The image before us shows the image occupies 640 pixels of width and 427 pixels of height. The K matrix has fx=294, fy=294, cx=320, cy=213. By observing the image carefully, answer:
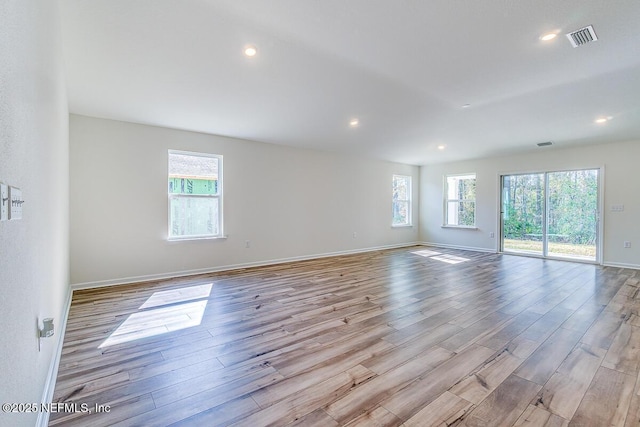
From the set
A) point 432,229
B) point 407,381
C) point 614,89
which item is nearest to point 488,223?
point 432,229

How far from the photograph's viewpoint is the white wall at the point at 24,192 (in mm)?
928

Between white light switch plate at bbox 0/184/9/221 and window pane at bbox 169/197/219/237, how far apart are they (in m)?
4.22

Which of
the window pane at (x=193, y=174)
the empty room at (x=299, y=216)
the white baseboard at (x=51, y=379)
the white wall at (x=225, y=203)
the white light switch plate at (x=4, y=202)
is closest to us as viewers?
the white light switch plate at (x=4, y=202)

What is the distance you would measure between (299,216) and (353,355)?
4.29m

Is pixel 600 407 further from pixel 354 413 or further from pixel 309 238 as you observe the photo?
pixel 309 238

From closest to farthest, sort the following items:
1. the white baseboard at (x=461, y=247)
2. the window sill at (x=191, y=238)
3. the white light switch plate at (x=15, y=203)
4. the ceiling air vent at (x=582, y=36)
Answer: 1. the white light switch plate at (x=15, y=203)
2. the ceiling air vent at (x=582, y=36)
3. the window sill at (x=191, y=238)
4. the white baseboard at (x=461, y=247)

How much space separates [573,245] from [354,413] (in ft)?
23.3

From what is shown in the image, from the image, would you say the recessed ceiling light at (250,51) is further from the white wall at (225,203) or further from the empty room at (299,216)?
the white wall at (225,203)

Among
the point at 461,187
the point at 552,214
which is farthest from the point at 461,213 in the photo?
the point at 552,214

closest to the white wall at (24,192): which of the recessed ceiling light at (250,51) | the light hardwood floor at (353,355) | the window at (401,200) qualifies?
the light hardwood floor at (353,355)

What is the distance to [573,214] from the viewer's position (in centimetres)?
636

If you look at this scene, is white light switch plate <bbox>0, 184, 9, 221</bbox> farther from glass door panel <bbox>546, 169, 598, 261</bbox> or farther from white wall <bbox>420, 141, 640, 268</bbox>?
glass door panel <bbox>546, 169, 598, 261</bbox>

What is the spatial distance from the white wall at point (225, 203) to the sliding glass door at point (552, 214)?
2993mm

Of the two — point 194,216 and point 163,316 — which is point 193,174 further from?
point 163,316
